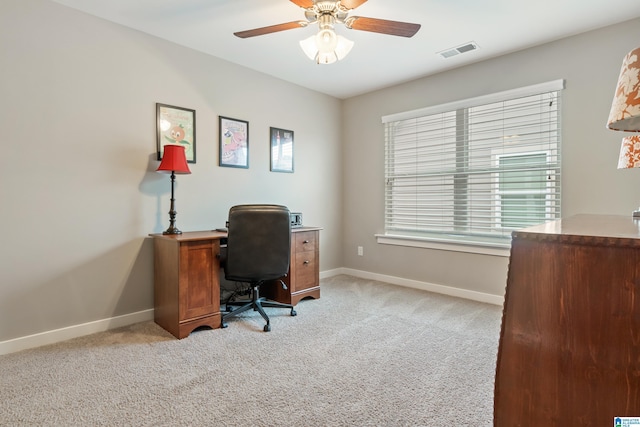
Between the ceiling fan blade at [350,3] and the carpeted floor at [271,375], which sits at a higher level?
the ceiling fan blade at [350,3]

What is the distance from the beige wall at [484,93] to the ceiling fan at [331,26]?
5.43 feet

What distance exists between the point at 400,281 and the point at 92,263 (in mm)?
3116

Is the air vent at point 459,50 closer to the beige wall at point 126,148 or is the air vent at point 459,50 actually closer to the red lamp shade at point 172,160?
the beige wall at point 126,148

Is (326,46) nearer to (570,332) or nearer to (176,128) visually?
(176,128)

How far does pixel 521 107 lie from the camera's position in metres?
3.05

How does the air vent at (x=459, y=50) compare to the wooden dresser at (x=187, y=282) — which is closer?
the wooden dresser at (x=187, y=282)

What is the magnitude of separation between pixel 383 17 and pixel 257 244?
2012 millimetres

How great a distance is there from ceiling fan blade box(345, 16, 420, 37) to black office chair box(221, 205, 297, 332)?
142cm

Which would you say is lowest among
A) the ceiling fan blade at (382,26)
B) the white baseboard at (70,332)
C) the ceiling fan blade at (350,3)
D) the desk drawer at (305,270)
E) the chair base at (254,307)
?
the white baseboard at (70,332)

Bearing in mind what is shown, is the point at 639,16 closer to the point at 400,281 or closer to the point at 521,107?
the point at 521,107

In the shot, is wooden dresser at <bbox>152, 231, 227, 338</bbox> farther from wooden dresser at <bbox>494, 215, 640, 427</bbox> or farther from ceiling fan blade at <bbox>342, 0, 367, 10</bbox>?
wooden dresser at <bbox>494, 215, 640, 427</bbox>

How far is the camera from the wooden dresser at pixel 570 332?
766mm

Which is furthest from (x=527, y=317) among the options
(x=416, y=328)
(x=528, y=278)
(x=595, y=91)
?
(x=595, y=91)

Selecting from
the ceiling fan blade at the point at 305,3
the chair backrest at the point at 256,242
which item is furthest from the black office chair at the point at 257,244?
the ceiling fan blade at the point at 305,3
